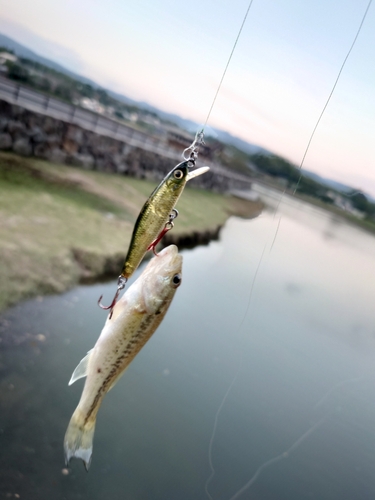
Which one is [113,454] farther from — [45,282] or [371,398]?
[371,398]

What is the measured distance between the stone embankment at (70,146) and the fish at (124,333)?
662 centimetres

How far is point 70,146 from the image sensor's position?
8266 mm

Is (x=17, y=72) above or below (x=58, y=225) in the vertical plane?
above

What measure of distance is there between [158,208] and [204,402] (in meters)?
3.10

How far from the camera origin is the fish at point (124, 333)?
3.20 feet

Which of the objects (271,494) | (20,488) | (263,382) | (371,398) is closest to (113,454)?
(20,488)

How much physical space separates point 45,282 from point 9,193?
180 cm

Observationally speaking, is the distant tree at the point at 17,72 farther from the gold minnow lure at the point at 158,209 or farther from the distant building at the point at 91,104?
the gold minnow lure at the point at 158,209

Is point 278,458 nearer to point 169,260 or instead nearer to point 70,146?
point 169,260

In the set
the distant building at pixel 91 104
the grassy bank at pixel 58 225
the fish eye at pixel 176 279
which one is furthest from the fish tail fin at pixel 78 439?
the distant building at pixel 91 104

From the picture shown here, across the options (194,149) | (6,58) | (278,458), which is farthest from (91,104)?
(194,149)

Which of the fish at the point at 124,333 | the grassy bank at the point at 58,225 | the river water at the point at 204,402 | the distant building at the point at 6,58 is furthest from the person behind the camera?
the distant building at the point at 6,58

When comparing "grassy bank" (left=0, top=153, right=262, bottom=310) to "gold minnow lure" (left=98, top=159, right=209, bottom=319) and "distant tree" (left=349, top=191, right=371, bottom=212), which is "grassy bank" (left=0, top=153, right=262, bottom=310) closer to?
"distant tree" (left=349, top=191, right=371, bottom=212)

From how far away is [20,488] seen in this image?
2283mm
